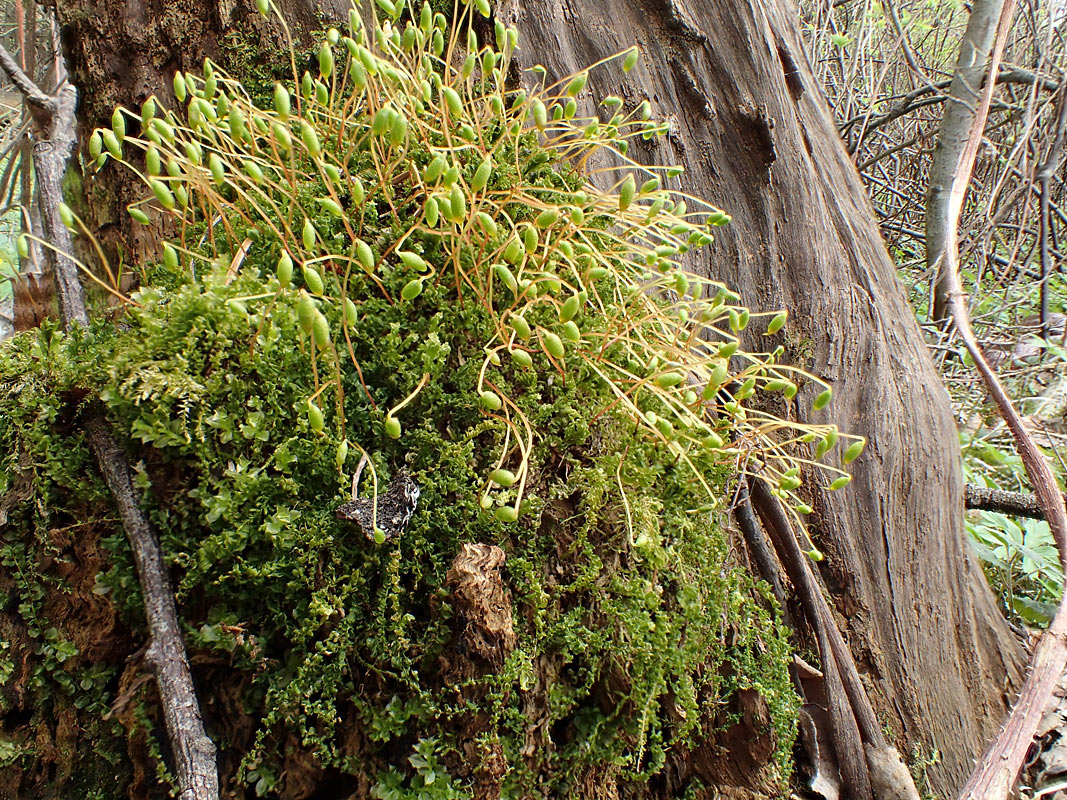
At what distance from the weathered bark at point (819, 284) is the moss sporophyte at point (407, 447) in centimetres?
35

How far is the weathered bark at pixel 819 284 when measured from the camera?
141 centimetres

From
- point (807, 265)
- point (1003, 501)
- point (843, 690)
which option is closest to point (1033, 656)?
point (843, 690)

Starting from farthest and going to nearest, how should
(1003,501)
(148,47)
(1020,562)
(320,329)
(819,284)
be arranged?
(1020,562)
(1003,501)
(819,284)
(148,47)
(320,329)

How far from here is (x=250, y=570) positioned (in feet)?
2.69

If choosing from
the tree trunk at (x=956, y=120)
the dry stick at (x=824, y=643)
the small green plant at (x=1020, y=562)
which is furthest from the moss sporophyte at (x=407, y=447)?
the tree trunk at (x=956, y=120)

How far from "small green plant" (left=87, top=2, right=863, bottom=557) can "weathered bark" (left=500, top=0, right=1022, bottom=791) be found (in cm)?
26

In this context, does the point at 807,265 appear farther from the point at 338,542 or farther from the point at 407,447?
the point at 338,542

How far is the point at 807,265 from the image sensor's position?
4.96 feet

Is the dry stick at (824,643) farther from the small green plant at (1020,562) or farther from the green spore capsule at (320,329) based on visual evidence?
the small green plant at (1020,562)

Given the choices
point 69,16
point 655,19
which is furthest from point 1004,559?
point 69,16

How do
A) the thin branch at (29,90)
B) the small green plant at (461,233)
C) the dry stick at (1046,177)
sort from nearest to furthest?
1. the small green plant at (461,233)
2. the thin branch at (29,90)
3. the dry stick at (1046,177)

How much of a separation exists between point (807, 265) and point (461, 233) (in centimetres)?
87

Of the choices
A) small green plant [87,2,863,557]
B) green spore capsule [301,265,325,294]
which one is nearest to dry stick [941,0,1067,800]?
small green plant [87,2,863,557]

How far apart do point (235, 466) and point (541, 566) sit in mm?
431
